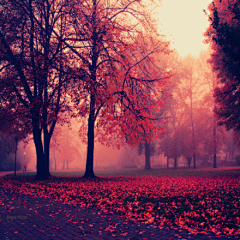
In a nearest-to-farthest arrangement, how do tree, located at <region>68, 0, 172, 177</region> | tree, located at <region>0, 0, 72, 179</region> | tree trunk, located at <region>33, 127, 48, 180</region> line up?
tree, located at <region>0, 0, 72, 179</region>, tree, located at <region>68, 0, 172, 177</region>, tree trunk, located at <region>33, 127, 48, 180</region>

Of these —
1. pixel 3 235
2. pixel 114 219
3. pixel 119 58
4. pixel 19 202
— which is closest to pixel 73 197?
pixel 19 202

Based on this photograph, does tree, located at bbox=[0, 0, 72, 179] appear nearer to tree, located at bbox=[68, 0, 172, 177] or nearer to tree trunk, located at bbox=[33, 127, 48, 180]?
tree trunk, located at bbox=[33, 127, 48, 180]

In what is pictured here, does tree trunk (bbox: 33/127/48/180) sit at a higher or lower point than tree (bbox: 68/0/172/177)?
lower

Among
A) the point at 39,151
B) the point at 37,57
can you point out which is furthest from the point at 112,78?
the point at 39,151

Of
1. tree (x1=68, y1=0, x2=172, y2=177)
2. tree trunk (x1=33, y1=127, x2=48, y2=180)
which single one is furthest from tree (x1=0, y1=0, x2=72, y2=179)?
tree (x1=68, y1=0, x2=172, y2=177)

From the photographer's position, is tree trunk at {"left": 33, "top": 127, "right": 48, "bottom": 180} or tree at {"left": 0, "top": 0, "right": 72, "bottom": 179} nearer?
tree at {"left": 0, "top": 0, "right": 72, "bottom": 179}

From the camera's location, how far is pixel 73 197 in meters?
10.0

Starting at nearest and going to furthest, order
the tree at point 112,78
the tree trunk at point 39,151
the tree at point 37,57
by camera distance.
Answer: the tree at point 37,57 → the tree at point 112,78 → the tree trunk at point 39,151

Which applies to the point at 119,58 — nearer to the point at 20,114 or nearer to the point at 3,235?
the point at 20,114

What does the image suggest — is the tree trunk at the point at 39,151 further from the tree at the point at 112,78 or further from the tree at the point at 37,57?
the tree at the point at 112,78

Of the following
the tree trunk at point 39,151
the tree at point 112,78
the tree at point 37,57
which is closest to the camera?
the tree at point 37,57

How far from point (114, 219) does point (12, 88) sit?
14296 mm

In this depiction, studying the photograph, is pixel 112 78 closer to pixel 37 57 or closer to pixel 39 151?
pixel 37 57

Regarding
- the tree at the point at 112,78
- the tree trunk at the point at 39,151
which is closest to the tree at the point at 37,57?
the tree trunk at the point at 39,151
